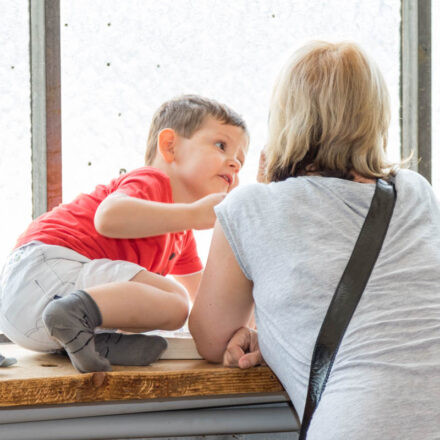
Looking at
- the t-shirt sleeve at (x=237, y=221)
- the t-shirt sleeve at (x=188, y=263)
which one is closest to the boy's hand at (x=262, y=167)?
the t-shirt sleeve at (x=237, y=221)

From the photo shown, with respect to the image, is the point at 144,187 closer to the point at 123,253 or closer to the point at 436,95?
the point at 123,253

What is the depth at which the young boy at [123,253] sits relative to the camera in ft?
3.72

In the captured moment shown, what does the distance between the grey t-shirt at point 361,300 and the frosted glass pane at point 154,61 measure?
29.7 inches

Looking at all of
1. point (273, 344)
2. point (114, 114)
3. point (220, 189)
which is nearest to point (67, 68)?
point (114, 114)

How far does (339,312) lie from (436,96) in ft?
4.23

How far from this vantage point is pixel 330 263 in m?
0.98

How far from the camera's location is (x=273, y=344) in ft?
3.43

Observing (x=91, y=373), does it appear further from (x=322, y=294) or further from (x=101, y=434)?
(x=322, y=294)

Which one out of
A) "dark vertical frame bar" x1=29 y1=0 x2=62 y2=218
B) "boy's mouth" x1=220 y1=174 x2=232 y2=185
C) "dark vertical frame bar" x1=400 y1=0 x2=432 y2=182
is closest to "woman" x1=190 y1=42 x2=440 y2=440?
"boy's mouth" x1=220 y1=174 x2=232 y2=185

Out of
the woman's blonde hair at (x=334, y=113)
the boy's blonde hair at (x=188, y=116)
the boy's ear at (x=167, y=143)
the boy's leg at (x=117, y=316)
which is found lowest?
the boy's leg at (x=117, y=316)

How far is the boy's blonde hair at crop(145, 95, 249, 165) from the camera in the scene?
158cm

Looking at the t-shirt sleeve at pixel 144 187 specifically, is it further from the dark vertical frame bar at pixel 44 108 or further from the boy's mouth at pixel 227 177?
the dark vertical frame bar at pixel 44 108

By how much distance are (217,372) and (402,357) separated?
34 centimetres

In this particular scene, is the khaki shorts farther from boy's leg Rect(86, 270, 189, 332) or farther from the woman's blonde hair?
the woman's blonde hair
